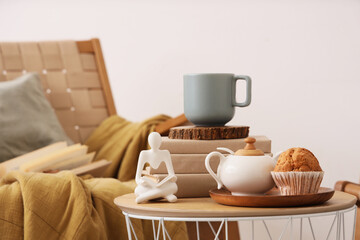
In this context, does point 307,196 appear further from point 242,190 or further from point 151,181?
point 151,181

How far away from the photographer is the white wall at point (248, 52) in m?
2.10

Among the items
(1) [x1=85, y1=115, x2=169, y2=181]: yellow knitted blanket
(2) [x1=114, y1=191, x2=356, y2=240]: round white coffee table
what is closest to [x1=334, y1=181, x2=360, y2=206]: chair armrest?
(2) [x1=114, y1=191, x2=356, y2=240]: round white coffee table

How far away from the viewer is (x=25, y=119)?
6.04ft

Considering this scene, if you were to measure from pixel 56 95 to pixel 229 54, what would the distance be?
73 centimetres

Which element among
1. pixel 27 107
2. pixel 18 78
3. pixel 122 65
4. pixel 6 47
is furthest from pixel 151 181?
pixel 122 65

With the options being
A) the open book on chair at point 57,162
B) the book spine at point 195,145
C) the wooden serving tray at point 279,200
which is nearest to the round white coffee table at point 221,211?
the wooden serving tray at point 279,200

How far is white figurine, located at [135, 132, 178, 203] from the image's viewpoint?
101 cm

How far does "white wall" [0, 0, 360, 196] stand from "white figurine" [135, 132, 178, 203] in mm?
1207

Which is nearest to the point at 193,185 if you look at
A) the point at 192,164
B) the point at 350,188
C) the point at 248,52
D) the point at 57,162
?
the point at 192,164

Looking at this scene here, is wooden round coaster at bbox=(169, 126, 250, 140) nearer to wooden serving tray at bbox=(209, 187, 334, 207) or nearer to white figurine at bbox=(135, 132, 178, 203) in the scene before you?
white figurine at bbox=(135, 132, 178, 203)

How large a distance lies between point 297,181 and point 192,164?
237 mm

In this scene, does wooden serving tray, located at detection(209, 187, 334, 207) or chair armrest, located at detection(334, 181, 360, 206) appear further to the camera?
chair armrest, located at detection(334, 181, 360, 206)

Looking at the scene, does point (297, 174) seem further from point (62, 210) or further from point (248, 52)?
point (248, 52)

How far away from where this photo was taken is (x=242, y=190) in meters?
0.97
